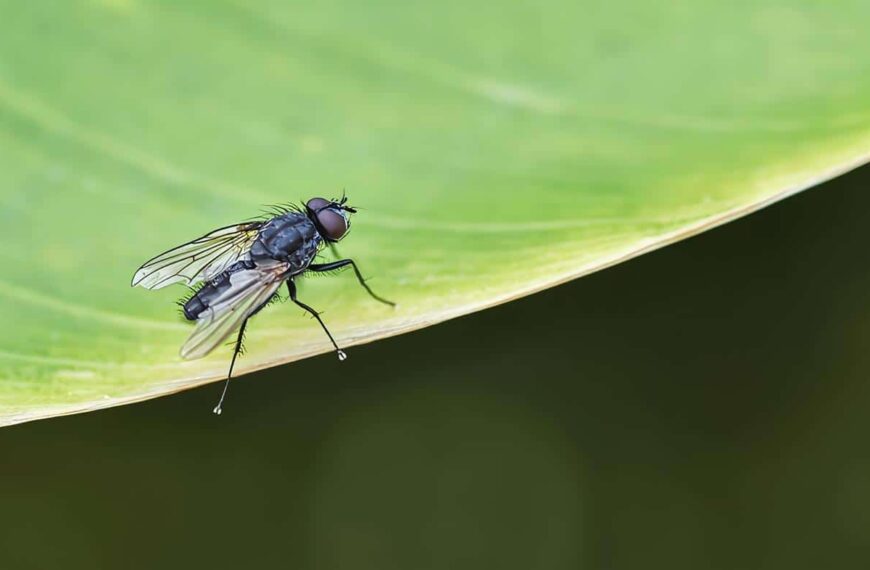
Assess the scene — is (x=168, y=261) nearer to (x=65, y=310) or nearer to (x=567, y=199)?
(x=65, y=310)

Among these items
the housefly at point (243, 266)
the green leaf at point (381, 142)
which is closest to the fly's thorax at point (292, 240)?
the housefly at point (243, 266)

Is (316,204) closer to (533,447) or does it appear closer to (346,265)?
(346,265)

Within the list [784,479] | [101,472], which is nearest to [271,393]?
[101,472]

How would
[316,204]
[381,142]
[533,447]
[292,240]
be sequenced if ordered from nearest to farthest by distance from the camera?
[381,142] < [316,204] < [292,240] < [533,447]

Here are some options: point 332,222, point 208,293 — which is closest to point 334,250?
point 332,222

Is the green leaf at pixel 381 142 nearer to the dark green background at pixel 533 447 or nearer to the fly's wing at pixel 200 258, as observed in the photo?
the fly's wing at pixel 200 258

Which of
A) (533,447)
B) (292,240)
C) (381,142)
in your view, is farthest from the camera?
(533,447)
